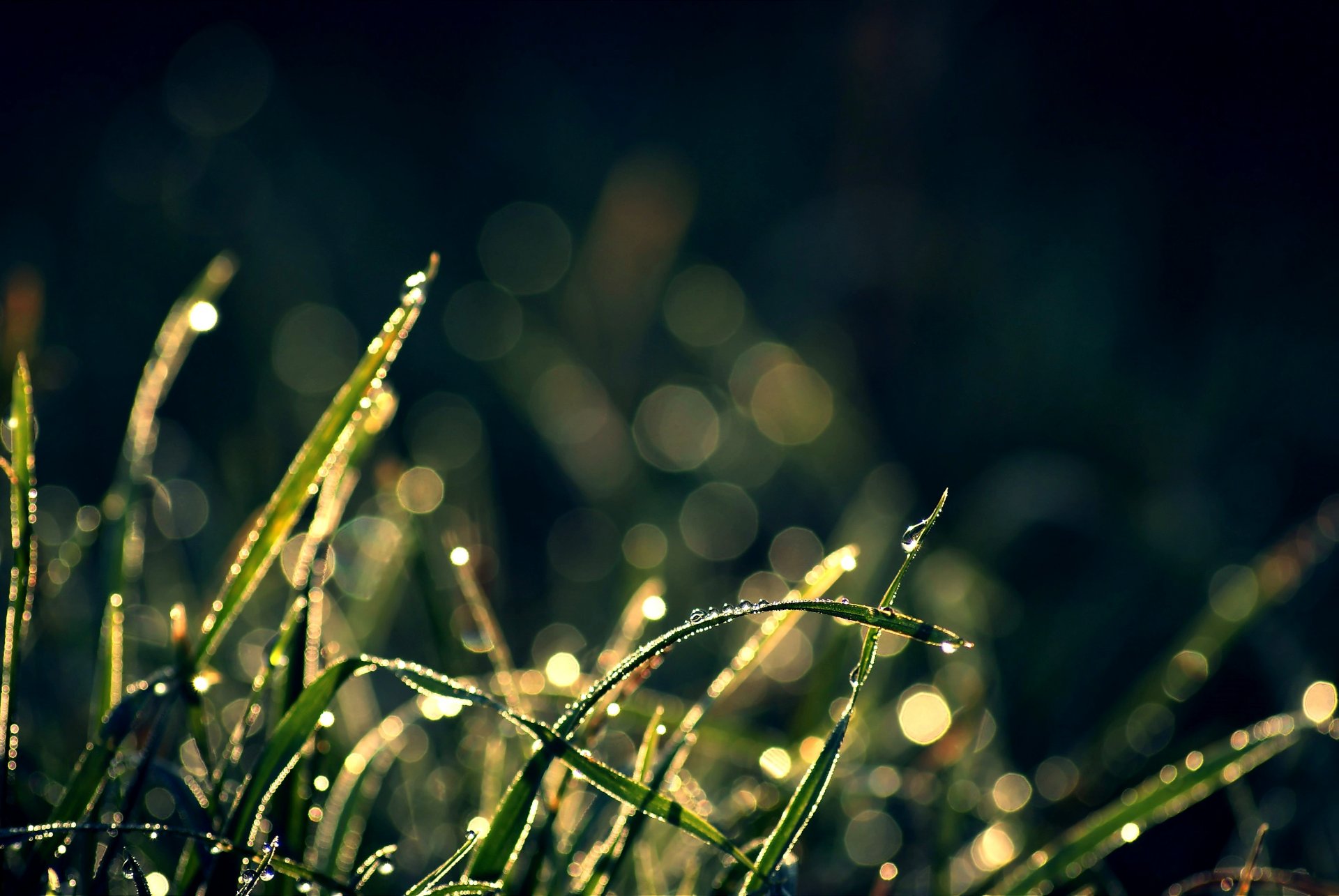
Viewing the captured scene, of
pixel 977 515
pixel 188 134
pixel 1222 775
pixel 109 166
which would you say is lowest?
pixel 1222 775

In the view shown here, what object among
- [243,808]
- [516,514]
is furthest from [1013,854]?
[516,514]

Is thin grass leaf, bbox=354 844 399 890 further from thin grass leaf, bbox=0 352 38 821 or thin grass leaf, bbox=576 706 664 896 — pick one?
thin grass leaf, bbox=0 352 38 821

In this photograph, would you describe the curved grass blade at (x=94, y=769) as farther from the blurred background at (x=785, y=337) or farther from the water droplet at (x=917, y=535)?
the water droplet at (x=917, y=535)

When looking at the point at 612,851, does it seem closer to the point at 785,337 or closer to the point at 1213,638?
the point at 1213,638

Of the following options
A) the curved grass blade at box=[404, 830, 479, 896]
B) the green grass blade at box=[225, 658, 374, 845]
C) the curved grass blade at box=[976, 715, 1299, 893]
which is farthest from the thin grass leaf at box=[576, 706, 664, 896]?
the curved grass blade at box=[976, 715, 1299, 893]

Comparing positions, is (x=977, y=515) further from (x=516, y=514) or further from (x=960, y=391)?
(x=516, y=514)

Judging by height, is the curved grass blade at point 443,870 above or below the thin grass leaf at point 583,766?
below

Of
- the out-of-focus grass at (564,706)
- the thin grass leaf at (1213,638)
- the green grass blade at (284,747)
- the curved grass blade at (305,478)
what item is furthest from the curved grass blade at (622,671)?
the thin grass leaf at (1213,638)
